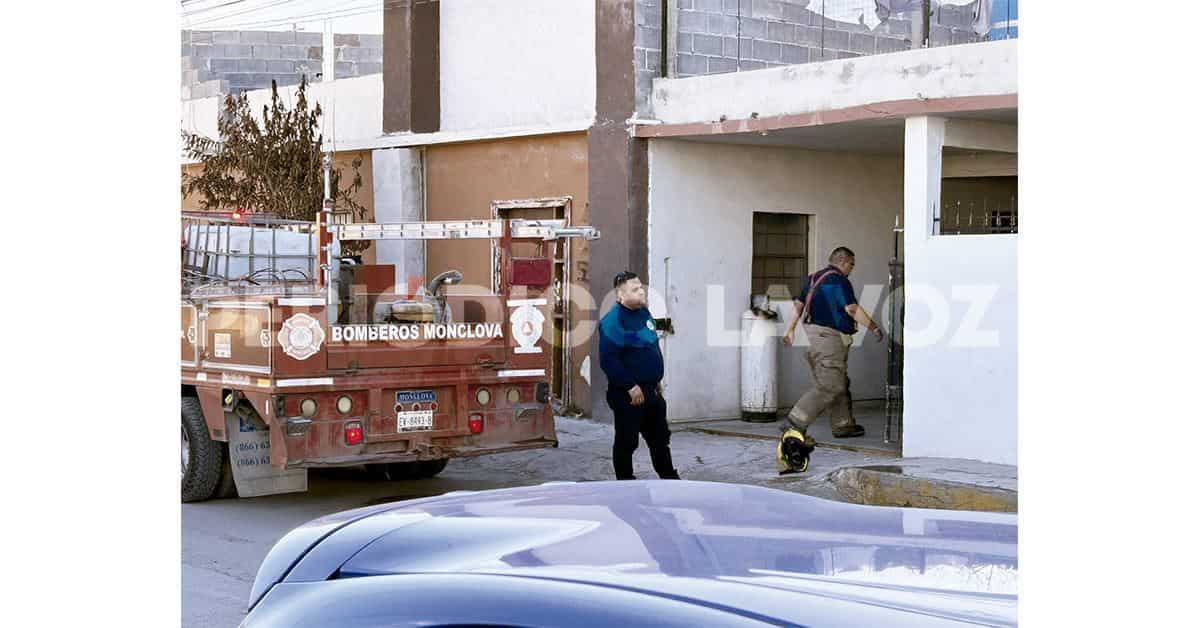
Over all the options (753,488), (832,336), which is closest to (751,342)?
(832,336)

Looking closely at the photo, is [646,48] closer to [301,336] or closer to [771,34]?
[771,34]

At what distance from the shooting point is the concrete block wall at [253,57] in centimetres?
2253

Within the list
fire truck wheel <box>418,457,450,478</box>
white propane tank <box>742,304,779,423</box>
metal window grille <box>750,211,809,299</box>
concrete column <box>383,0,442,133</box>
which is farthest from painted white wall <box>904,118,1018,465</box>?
concrete column <box>383,0,442,133</box>

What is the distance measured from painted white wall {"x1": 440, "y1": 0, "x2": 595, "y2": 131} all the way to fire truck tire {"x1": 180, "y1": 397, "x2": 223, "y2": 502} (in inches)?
227

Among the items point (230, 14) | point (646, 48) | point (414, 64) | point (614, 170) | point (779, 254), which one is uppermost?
point (230, 14)

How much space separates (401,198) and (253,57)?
25.7ft

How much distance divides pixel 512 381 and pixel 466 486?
49.8 inches

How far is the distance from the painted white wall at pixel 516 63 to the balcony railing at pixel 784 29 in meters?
1.02

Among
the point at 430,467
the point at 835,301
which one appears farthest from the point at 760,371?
the point at 430,467

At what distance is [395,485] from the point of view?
1140cm
